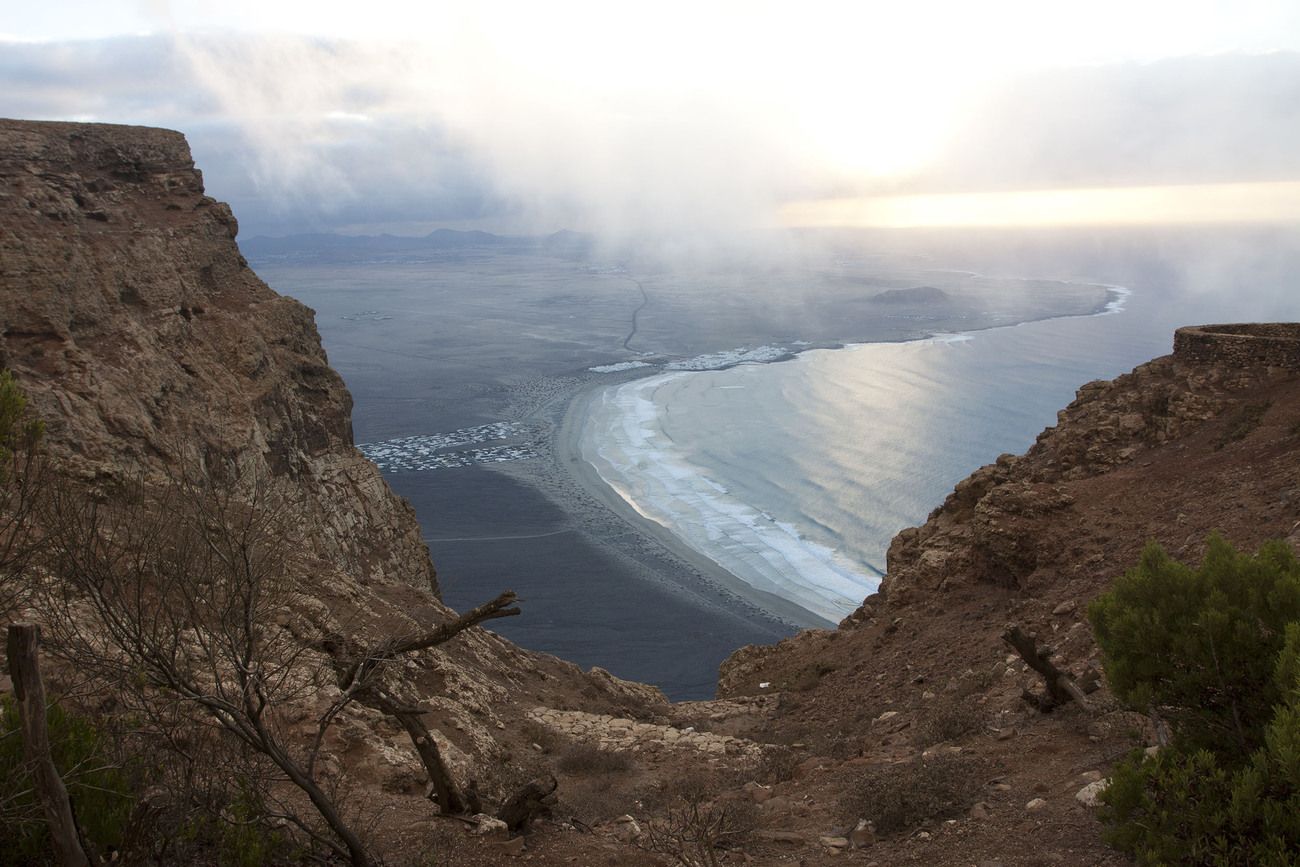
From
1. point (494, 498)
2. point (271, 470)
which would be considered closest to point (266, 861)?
point (271, 470)

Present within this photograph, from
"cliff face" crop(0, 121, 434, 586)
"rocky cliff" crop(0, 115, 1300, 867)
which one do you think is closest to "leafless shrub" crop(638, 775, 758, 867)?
"rocky cliff" crop(0, 115, 1300, 867)

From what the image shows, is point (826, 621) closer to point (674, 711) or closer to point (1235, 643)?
point (674, 711)

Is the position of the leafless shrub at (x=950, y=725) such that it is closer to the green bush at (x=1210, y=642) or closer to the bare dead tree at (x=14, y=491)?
the green bush at (x=1210, y=642)

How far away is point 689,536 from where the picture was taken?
37.9 m

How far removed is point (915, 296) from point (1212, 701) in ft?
387

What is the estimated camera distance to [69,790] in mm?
5523

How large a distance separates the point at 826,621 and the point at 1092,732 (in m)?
21.5

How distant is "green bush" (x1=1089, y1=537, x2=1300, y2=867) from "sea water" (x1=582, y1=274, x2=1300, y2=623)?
2483cm

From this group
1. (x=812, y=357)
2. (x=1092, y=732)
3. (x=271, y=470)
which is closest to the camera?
(x=1092, y=732)

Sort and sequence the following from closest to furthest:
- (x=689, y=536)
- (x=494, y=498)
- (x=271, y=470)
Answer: (x=271, y=470) → (x=689, y=536) → (x=494, y=498)

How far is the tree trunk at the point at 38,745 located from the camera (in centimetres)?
496

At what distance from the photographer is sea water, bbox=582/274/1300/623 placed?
121 feet

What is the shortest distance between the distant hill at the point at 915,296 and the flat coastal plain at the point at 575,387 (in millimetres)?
603

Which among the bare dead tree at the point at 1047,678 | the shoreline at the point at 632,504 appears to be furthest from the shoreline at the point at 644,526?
the bare dead tree at the point at 1047,678
